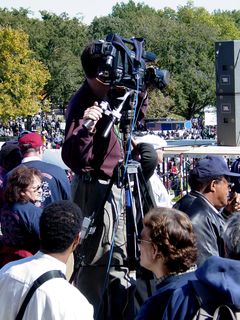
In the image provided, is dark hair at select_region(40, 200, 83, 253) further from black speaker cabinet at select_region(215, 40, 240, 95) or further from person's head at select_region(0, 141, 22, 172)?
black speaker cabinet at select_region(215, 40, 240, 95)

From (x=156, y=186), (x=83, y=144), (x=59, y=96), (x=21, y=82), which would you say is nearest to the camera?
(x=83, y=144)

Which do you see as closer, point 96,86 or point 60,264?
point 60,264

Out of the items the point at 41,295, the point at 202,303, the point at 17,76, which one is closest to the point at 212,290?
the point at 202,303

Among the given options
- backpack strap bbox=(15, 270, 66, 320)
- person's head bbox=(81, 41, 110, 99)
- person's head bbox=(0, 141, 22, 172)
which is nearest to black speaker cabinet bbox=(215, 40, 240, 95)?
person's head bbox=(0, 141, 22, 172)

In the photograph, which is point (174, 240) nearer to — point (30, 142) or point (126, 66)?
point (126, 66)

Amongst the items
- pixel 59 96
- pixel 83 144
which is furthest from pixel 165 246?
pixel 59 96

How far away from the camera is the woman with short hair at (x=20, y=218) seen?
4.14 meters

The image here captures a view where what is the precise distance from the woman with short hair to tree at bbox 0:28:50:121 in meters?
45.0

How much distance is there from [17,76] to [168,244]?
47692 mm

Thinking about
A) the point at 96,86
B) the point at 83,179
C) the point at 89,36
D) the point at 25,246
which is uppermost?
the point at 89,36

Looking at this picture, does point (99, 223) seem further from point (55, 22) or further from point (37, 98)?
point (55, 22)

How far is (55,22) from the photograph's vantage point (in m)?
61.0

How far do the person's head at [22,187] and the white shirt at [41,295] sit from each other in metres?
1.22

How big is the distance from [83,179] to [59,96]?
54410mm
